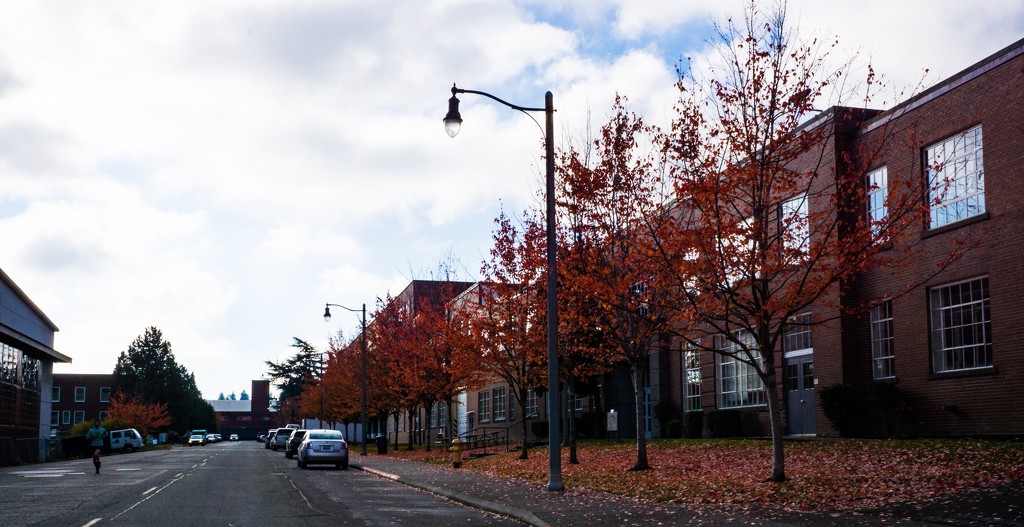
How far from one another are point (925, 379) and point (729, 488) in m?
8.67

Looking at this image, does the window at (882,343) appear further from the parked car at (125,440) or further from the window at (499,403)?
the parked car at (125,440)

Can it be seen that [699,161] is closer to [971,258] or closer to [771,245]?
[771,245]

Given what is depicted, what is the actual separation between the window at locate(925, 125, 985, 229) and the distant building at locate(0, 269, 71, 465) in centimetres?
4084

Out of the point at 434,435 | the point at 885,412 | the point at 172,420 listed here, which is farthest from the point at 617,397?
the point at 172,420

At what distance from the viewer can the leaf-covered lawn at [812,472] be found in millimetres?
15797

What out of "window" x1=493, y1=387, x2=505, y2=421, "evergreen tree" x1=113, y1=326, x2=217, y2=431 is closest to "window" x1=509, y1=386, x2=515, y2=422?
"window" x1=493, y1=387, x2=505, y2=421

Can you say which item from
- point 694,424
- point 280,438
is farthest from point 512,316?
point 280,438

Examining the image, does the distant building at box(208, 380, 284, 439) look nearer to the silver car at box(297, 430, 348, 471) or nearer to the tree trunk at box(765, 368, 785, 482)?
the silver car at box(297, 430, 348, 471)

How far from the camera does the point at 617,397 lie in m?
40.9

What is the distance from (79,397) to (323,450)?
106 m

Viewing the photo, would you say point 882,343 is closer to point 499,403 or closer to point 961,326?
point 961,326

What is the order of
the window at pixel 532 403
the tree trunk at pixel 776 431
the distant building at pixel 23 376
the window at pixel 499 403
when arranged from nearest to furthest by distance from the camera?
the tree trunk at pixel 776 431, the window at pixel 532 403, the distant building at pixel 23 376, the window at pixel 499 403

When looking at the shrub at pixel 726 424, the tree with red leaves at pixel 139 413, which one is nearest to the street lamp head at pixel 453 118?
the shrub at pixel 726 424

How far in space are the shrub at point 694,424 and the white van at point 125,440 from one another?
180 ft
